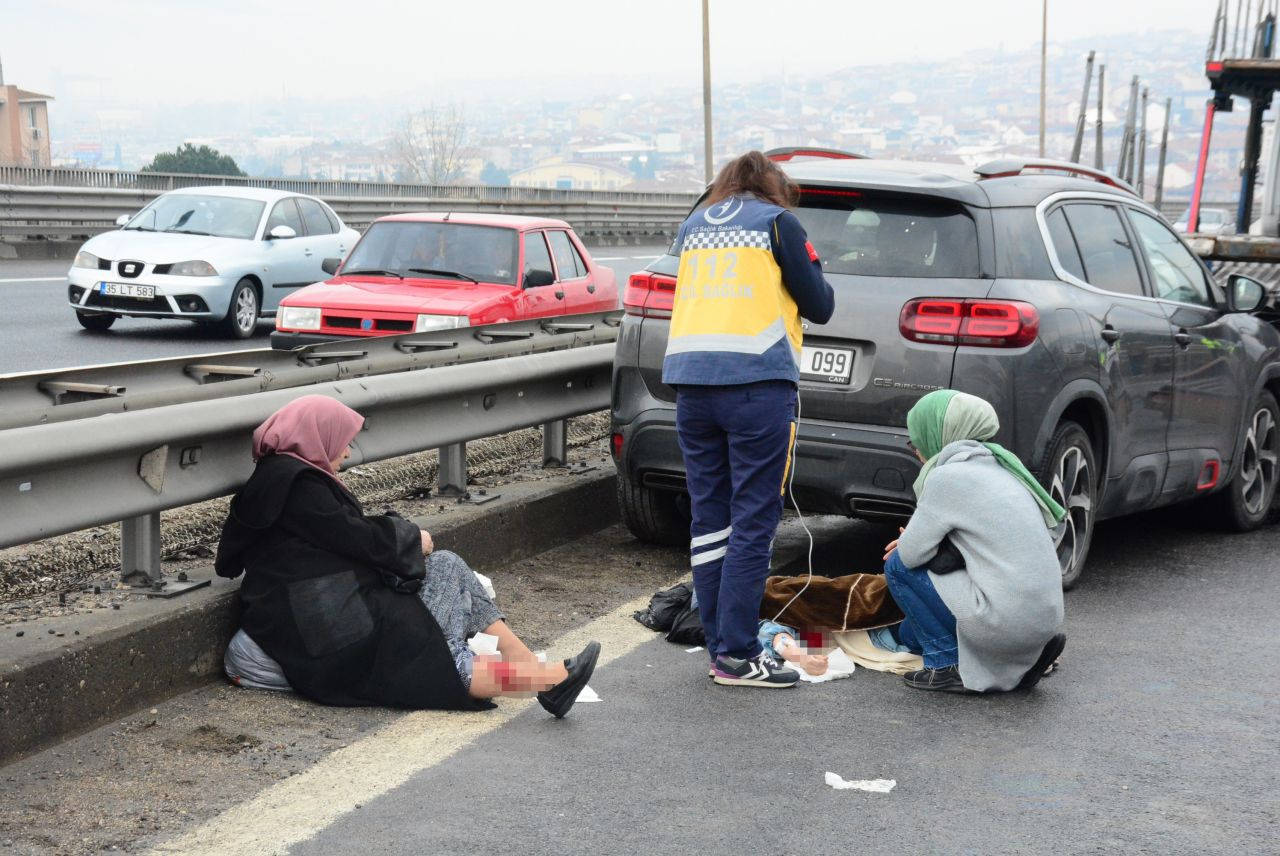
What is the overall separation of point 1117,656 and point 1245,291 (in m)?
2.91

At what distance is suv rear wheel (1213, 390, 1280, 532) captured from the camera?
323 inches

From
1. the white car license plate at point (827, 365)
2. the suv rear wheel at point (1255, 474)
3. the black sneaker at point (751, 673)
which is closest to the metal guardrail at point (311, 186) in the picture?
the suv rear wheel at point (1255, 474)

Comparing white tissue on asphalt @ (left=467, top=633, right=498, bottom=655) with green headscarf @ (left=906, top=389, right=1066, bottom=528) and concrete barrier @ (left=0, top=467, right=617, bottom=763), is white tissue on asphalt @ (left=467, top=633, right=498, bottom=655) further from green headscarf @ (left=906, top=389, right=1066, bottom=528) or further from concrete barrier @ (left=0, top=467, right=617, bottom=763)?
green headscarf @ (left=906, top=389, right=1066, bottom=528)

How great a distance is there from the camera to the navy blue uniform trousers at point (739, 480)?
17.4ft

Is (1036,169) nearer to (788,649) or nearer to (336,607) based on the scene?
(788,649)

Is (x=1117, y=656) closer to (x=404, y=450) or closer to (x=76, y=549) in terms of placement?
(x=404, y=450)

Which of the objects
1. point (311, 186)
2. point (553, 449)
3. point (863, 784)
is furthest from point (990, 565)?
point (311, 186)

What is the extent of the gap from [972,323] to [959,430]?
80 cm

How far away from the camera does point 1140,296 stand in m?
7.24

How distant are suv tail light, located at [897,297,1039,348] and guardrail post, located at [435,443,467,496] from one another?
194 centimetres

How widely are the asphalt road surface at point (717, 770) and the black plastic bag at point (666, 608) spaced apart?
79mm

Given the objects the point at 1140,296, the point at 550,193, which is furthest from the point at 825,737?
the point at 550,193

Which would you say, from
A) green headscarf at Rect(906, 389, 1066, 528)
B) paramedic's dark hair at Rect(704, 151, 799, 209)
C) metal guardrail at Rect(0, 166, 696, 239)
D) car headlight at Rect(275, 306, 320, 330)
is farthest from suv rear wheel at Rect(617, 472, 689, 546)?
metal guardrail at Rect(0, 166, 696, 239)

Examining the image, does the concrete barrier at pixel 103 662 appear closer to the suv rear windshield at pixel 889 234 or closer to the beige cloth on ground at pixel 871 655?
the beige cloth on ground at pixel 871 655
